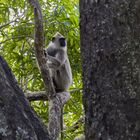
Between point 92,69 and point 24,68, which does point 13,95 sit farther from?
point 24,68

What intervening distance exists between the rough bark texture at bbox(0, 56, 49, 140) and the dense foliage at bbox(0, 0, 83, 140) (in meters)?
2.70

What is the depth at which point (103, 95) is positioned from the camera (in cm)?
147

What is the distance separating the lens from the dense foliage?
452cm

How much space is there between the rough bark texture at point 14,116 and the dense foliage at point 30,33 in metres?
2.70

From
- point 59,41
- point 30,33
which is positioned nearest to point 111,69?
point 30,33

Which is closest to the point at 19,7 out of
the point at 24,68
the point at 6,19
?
the point at 6,19

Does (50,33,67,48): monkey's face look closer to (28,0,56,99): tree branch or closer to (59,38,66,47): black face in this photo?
(59,38,66,47): black face

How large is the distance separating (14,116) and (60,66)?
5.71m

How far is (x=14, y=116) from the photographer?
1427 millimetres

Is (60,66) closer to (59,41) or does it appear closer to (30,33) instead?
(59,41)

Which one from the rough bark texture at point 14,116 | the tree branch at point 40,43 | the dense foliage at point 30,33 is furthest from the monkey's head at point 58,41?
the rough bark texture at point 14,116

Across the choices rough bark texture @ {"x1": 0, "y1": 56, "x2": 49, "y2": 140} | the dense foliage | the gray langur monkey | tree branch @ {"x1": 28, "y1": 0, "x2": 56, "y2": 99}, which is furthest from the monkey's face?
rough bark texture @ {"x1": 0, "y1": 56, "x2": 49, "y2": 140}

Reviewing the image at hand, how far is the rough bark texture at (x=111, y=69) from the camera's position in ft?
4.67

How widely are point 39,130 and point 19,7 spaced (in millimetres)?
3332
